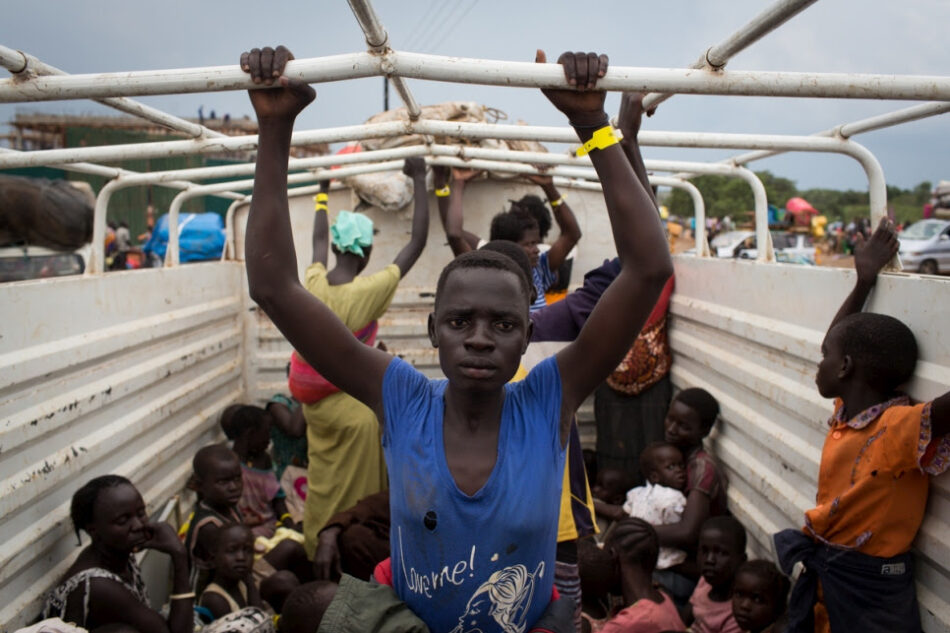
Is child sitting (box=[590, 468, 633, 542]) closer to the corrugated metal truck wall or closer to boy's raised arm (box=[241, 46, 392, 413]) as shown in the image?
the corrugated metal truck wall

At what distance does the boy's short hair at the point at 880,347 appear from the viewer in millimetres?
1957

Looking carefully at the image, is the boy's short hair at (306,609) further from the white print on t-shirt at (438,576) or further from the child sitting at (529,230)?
the child sitting at (529,230)

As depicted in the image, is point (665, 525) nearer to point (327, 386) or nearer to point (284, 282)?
point (327, 386)

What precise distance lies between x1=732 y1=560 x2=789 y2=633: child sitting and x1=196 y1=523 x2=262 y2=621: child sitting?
2.06m

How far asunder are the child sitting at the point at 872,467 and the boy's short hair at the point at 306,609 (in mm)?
1693

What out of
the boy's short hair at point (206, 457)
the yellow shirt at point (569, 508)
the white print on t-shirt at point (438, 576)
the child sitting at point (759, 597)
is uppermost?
the white print on t-shirt at point (438, 576)

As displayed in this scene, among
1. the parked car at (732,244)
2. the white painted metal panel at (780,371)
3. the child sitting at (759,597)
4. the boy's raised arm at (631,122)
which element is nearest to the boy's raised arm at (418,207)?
the white painted metal panel at (780,371)

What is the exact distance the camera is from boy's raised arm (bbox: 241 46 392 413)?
4.85 feet

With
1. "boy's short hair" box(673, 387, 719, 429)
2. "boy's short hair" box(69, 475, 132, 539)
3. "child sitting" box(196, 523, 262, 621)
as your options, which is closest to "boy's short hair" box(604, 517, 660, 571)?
"boy's short hair" box(673, 387, 719, 429)

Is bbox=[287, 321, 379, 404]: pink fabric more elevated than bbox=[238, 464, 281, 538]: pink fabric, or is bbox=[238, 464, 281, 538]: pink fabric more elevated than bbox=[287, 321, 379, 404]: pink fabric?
bbox=[287, 321, 379, 404]: pink fabric

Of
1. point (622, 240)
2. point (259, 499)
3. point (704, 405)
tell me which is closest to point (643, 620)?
point (704, 405)

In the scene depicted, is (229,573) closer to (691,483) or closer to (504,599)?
(504,599)

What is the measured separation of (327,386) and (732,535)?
2.01m

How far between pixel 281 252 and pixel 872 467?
1691 mm
